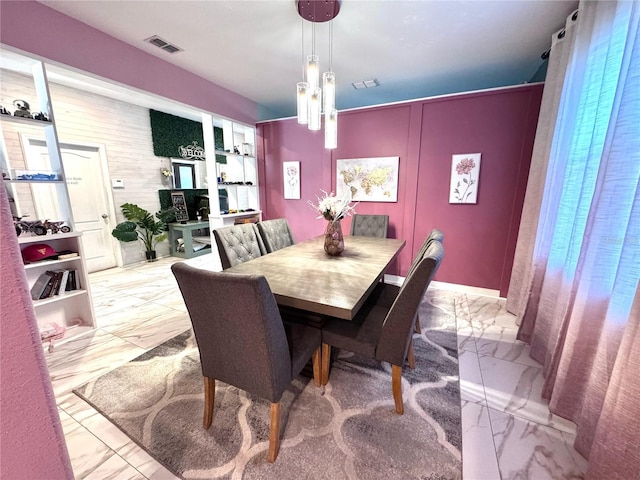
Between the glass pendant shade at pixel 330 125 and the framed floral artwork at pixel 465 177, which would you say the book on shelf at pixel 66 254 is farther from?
the framed floral artwork at pixel 465 177

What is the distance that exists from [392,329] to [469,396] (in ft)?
2.76

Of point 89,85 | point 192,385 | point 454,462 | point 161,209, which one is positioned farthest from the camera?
point 161,209

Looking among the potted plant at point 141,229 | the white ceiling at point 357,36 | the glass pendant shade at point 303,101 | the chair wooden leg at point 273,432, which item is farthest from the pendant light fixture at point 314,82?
the potted plant at point 141,229

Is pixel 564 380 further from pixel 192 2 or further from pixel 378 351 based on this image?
pixel 192 2

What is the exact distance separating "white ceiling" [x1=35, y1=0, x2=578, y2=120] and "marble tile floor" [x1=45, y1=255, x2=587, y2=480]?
273 centimetres

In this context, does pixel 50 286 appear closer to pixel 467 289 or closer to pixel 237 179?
pixel 237 179

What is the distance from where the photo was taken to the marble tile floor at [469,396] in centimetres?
125

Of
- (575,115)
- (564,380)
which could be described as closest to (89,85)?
(575,115)

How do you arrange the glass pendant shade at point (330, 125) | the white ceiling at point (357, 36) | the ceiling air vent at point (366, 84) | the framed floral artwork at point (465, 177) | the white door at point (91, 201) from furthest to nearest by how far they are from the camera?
1. the white door at point (91, 201)
2. the ceiling air vent at point (366, 84)
3. the framed floral artwork at point (465, 177)
4. the glass pendant shade at point (330, 125)
5. the white ceiling at point (357, 36)

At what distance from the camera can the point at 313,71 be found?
1821 millimetres

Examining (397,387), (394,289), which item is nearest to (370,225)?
(394,289)

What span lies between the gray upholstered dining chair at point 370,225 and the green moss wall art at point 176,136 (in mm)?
3043

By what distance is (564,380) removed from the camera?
1.41 m

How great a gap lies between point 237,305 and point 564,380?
1.82 meters
